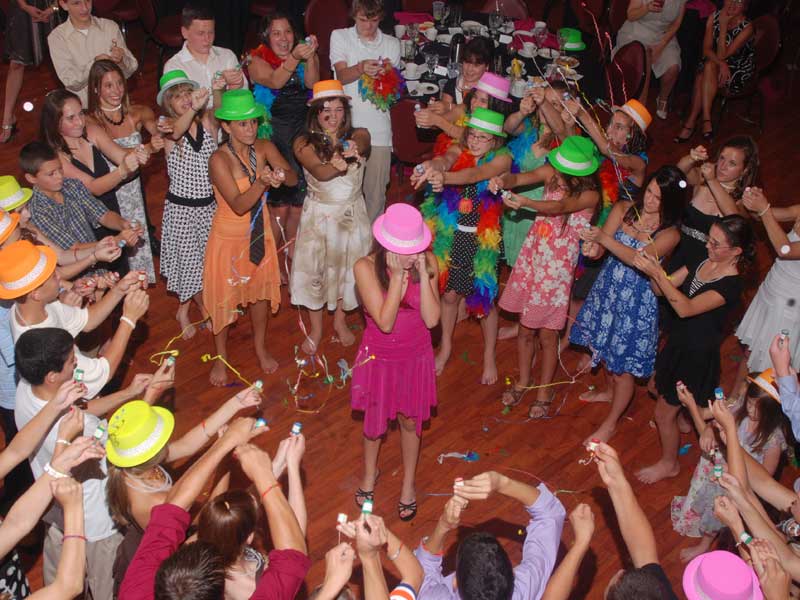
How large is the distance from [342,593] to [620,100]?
4535 mm

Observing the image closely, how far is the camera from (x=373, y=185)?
520 centimetres

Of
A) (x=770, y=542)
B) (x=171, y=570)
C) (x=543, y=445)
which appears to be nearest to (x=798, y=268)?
(x=543, y=445)

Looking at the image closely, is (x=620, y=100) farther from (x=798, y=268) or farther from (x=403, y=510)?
(x=403, y=510)

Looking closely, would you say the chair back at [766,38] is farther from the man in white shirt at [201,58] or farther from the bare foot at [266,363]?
the bare foot at [266,363]

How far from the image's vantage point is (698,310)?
365 cm

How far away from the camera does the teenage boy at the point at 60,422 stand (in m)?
2.79

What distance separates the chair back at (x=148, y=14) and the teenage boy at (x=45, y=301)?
4.53 meters

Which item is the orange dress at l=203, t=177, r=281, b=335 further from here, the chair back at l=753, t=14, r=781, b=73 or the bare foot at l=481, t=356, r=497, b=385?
the chair back at l=753, t=14, r=781, b=73

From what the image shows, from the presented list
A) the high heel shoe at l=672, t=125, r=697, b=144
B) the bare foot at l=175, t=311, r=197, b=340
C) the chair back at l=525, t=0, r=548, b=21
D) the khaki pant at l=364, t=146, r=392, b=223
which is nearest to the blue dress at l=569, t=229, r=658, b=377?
the khaki pant at l=364, t=146, r=392, b=223

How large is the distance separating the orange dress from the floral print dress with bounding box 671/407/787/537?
7.75 ft

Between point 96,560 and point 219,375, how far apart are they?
1.67 metres

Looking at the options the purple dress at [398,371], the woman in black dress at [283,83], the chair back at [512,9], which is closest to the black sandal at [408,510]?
the purple dress at [398,371]

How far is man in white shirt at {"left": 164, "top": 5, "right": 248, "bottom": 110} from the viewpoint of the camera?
4.70m

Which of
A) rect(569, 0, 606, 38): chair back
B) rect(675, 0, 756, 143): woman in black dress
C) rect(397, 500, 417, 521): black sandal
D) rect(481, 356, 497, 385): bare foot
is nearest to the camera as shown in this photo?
rect(397, 500, 417, 521): black sandal
